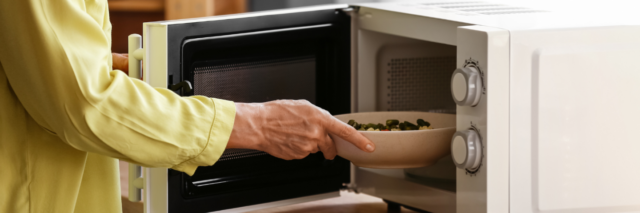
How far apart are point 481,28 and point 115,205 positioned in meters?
0.49

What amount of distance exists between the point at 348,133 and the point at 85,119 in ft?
0.97

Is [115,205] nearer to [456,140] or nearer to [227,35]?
[227,35]

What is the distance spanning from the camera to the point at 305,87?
1041 millimetres

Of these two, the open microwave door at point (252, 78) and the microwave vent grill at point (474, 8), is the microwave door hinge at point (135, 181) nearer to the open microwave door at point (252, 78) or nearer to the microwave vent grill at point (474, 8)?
the open microwave door at point (252, 78)

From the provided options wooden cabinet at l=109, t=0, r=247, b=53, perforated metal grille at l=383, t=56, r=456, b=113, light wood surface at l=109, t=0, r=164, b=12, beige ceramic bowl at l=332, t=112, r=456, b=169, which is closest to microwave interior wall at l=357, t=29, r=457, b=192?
perforated metal grille at l=383, t=56, r=456, b=113

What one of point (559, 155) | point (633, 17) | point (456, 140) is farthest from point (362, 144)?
point (633, 17)

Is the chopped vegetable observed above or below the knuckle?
below

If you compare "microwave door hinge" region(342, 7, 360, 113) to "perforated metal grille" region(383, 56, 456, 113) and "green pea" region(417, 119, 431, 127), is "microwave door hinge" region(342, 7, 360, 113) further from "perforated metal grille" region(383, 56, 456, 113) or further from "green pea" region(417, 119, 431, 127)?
"green pea" region(417, 119, 431, 127)

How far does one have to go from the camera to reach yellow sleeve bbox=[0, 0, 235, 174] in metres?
0.61

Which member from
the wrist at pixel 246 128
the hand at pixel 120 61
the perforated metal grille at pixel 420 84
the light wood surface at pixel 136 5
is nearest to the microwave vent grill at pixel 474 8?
the perforated metal grille at pixel 420 84

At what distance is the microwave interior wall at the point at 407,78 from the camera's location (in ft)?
3.52

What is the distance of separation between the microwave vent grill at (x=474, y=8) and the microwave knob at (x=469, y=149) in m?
0.21

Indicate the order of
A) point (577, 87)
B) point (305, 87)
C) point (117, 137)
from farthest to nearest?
1. point (305, 87)
2. point (577, 87)
3. point (117, 137)

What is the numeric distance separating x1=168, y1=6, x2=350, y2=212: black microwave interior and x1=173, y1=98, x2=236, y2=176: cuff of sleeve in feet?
0.52
